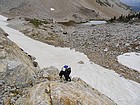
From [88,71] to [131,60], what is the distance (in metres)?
8.24

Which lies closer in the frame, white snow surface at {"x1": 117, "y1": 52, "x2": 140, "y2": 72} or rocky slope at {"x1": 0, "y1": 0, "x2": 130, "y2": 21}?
white snow surface at {"x1": 117, "y1": 52, "x2": 140, "y2": 72}

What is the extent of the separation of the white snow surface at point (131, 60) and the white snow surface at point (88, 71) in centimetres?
380

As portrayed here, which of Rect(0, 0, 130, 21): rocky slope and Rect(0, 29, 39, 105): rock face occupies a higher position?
Rect(0, 29, 39, 105): rock face

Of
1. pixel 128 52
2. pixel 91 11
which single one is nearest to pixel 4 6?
pixel 91 11

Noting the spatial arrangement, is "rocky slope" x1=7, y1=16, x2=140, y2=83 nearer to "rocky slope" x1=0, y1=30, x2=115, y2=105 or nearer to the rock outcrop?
"rocky slope" x1=0, y1=30, x2=115, y2=105

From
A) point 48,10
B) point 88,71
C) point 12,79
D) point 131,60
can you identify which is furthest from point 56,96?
point 48,10

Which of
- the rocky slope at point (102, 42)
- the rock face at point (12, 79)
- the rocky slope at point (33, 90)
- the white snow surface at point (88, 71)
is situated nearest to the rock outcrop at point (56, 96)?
the rocky slope at point (33, 90)

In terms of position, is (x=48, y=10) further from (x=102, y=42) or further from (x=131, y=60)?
(x=131, y=60)

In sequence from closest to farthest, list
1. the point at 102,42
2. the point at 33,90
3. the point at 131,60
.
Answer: the point at 33,90, the point at 131,60, the point at 102,42

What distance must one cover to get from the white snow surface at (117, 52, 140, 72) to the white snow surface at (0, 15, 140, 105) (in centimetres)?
380

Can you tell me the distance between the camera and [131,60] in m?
36.2

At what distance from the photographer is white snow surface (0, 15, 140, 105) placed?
2486 centimetres

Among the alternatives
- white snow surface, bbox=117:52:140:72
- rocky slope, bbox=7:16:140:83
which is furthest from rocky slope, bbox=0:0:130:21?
white snow surface, bbox=117:52:140:72

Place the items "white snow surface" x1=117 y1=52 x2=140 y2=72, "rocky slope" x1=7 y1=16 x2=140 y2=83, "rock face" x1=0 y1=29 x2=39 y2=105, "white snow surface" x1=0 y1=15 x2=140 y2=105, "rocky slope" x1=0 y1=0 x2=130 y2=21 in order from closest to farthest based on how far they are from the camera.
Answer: "rock face" x1=0 y1=29 x2=39 y2=105
"white snow surface" x1=0 y1=15 x2=140 y2=105
"white snow surface" x1=117 y1=52 x2=140 y2=72
"rocky slope" x1=7 y1=16 x2=140 y2=83
"rocky slope" x1=0 y1=0 x2=130 y2=21
